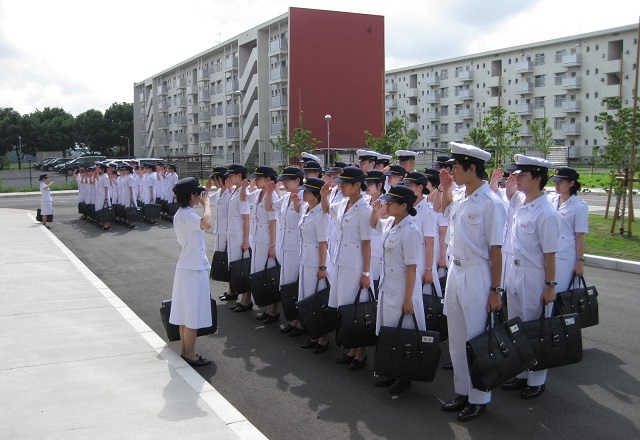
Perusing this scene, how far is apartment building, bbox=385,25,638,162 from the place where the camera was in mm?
59688

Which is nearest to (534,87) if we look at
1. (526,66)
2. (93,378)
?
(526,66)

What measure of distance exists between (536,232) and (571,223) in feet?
5.26

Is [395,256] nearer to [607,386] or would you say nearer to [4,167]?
[607,386]

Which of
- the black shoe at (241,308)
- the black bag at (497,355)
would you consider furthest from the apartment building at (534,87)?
the black bag at (497,355)

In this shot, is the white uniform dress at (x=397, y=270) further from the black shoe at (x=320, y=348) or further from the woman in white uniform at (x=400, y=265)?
the black shoe at (x=320, y=348)

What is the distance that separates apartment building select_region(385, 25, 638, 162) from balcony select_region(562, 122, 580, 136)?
101 mm

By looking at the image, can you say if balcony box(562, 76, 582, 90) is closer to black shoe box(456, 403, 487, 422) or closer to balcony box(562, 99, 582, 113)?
balcony box(562, 99, 582, 113)

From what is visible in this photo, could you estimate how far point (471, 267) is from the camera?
5219 millimetres

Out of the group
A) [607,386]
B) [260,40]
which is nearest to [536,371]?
[607,386]

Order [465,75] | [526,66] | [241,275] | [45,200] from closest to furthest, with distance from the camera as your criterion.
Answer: [241,275], [45,200], [526,66], [465,75]

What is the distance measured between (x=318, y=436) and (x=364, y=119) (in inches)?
1931

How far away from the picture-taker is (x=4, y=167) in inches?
3081

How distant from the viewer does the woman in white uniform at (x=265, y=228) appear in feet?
28.0

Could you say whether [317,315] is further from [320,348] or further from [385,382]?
[385,382]
